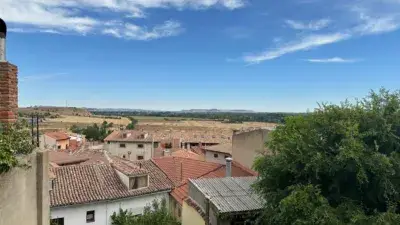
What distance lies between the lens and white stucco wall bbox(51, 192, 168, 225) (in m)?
23.5

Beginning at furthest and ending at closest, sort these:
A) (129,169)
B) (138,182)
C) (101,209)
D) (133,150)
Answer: (133,150), (129,169), (138,182), (101,209)

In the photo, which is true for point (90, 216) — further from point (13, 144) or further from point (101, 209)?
point (13, 144)

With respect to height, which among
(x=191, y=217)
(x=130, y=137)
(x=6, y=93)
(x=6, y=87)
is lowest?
(x=191, y=217)

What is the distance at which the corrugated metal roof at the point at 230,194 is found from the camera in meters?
14.4

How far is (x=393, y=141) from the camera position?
12.5 metres

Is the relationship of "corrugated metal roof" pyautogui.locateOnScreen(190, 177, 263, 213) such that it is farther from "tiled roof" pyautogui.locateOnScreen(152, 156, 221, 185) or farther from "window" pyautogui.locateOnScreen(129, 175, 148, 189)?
"tiled roof" pyautogui.locateOnScreen(152, 156, 221, 185)

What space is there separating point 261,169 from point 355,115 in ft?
13.3

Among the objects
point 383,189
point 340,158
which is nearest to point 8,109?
point 340,158

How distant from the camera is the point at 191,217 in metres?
17.3

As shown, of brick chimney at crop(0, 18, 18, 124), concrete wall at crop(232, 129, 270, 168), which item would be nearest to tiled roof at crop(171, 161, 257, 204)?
concrete wall at crop(232, 129, 270, 168)

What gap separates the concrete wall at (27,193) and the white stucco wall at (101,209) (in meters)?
17.9

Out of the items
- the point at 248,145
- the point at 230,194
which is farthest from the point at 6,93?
the point at 248,145

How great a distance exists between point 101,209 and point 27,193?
19737mm

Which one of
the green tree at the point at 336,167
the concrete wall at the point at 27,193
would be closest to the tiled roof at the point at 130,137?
the green tree at the point at 336,167
